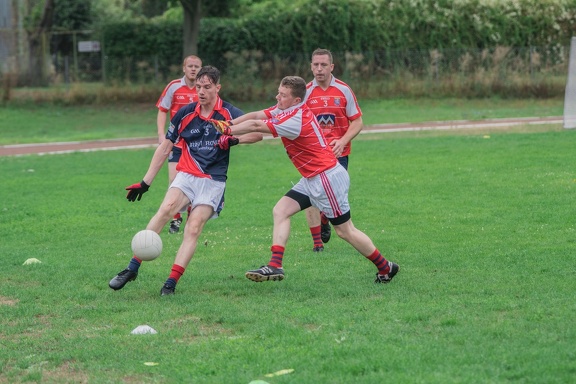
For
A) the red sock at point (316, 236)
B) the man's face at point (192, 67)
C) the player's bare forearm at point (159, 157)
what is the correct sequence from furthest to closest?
1. the man's face at point (192, 67)
2. the red sock at point (316, 236)
3. the player's bare forearm at point (159, 157)

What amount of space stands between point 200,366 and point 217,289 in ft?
8.47

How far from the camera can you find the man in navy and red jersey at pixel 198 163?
28.5 ft

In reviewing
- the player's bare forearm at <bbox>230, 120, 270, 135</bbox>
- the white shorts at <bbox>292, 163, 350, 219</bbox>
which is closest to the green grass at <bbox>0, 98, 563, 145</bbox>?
the white shorts at <bbox>292, 163, 350, 219</bbox>

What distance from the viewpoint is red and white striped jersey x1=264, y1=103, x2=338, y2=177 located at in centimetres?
844

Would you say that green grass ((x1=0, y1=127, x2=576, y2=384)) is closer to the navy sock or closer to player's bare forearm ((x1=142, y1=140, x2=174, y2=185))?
the navy sock

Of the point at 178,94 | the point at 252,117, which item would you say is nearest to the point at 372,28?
the point at 178,94

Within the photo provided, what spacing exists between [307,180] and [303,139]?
16.1 inches

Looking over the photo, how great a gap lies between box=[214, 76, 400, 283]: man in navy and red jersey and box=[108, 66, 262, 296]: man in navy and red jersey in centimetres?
30

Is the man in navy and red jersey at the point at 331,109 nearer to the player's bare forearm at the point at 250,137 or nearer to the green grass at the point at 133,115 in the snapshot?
the player's bare forearm at the point at 250,137

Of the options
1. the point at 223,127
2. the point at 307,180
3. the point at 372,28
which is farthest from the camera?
the point at 372,28

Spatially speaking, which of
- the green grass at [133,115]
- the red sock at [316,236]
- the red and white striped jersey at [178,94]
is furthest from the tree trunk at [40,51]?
the red sock at [316,236]

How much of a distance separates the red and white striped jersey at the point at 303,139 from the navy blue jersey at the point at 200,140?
53 cm

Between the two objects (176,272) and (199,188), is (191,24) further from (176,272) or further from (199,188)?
(176,272)

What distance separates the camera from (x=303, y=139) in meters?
8.64
